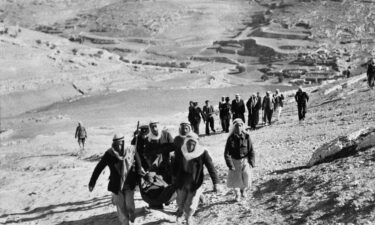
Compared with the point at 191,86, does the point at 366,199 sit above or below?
above

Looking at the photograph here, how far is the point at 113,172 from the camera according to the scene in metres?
7.48

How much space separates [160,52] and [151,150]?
89021 mm

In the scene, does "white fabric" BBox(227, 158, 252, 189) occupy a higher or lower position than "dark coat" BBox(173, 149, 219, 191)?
lower

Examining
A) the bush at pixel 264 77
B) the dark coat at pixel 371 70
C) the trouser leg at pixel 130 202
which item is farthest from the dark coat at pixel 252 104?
the bush at pixel 264 77

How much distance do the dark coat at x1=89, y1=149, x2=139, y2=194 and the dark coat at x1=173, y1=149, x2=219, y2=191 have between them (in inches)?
26.7

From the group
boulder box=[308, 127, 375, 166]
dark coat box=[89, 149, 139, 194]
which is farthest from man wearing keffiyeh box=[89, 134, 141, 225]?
boulder box=[308, 127, 375, 166]

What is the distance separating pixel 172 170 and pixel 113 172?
0.87 metres

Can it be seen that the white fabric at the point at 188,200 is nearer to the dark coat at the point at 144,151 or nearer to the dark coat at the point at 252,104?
the dark coat at the point at 144,151

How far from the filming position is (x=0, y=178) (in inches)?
698

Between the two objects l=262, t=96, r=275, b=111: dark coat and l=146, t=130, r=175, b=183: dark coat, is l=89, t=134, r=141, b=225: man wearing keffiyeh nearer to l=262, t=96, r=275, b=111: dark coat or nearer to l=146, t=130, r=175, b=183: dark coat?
l=146, t=130, r=175, b=183: dark coat

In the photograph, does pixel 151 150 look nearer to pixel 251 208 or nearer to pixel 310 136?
pixel 251 208

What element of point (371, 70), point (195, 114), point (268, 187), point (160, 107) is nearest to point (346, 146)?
point (268, 187)

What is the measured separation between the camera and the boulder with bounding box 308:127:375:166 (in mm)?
9078

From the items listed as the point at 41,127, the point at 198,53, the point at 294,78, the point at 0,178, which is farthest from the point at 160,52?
the point at 0,178
